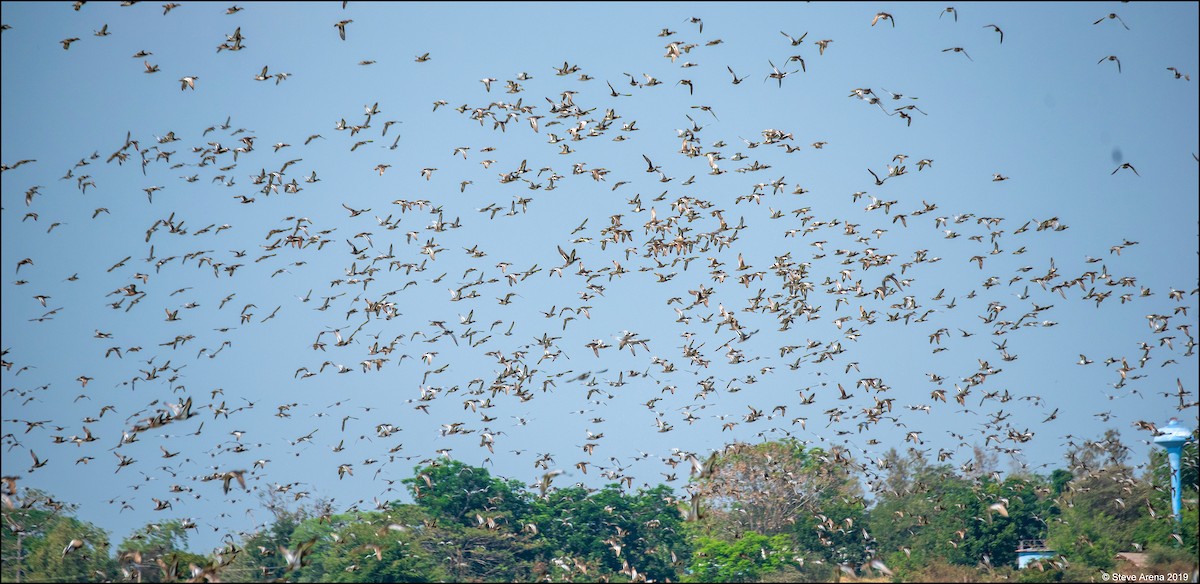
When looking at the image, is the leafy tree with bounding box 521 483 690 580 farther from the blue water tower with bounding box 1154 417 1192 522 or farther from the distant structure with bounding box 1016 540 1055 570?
the blue water tower with bounding box 1154 417 1192 522

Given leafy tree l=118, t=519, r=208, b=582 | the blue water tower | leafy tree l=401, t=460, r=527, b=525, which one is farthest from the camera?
leafy tree l=401, t=460, r=527, b=525

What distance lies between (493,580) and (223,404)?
33.5 meters

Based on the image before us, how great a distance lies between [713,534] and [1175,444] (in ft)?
109

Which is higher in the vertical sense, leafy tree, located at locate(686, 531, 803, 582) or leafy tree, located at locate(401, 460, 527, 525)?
leafy tree, located at locate(401, 460, 527, 525)

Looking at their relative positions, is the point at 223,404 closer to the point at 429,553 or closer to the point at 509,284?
the point at 509,284

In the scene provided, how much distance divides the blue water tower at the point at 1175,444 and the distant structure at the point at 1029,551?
10.8 metres

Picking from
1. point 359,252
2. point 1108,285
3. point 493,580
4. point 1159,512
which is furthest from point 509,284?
point 1159,512

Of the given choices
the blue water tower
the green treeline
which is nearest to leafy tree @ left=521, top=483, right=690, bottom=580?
the green treeline

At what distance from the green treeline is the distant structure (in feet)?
2.04

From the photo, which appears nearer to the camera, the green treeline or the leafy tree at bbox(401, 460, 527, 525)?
the green treeline

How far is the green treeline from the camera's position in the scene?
6950 centimetres

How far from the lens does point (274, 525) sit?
8556 cm

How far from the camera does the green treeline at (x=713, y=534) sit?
69500 millimetres

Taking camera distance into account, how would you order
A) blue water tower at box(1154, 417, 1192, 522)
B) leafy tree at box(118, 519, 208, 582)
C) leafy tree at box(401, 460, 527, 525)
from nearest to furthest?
leafy tree at box(118, 519, 208, 582) → blue water tower at box(1154, 417, 1192, 522) → leafy tree at box(401, 460, 527, 525)
